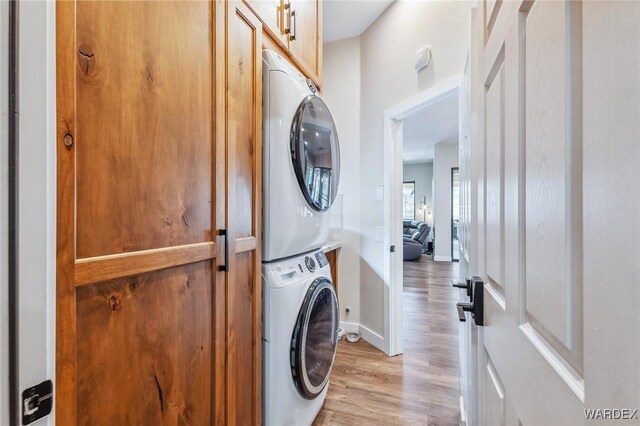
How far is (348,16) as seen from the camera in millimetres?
2525

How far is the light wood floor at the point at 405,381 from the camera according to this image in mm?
1726

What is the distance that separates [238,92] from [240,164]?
0.27 metres

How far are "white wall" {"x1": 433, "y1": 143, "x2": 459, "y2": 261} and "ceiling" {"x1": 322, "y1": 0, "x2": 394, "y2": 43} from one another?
15.8 feet

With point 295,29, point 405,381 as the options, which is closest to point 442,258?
point 405,381

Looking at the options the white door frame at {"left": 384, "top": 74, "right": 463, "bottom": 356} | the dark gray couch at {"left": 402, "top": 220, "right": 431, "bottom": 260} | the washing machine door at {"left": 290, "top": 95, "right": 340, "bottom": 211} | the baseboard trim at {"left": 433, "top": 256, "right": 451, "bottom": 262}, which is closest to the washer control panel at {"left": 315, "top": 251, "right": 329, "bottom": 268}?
the washing machine door at {"left": 290, "top": 95, "right": 340, "bottom": 211}

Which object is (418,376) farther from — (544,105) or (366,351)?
(544,105)

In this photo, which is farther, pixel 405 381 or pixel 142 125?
pixel 405 381

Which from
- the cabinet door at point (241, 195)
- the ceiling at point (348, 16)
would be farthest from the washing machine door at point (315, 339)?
the ceiling at point (348, 16)

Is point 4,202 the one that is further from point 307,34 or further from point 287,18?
point 307,34

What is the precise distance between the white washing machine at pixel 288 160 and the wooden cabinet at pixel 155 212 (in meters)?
0.11

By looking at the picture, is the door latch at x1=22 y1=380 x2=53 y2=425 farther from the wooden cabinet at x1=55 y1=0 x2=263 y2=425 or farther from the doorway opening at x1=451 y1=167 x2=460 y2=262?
the doorway opening at x1=451 y1=167 x2=460 y2=262

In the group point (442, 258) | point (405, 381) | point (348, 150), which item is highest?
point (348, 150)

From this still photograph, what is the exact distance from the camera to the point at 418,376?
7.02 ft

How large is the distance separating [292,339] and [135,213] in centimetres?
91
